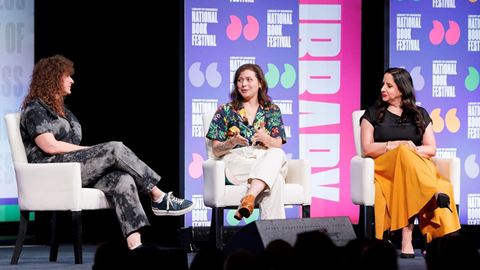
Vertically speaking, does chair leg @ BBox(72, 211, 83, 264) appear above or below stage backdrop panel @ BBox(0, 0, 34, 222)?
below

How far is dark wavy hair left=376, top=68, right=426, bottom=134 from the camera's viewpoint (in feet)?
20.0

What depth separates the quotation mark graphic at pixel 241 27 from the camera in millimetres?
7078

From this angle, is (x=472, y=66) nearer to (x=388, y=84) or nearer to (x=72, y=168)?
(x=388, y=84)

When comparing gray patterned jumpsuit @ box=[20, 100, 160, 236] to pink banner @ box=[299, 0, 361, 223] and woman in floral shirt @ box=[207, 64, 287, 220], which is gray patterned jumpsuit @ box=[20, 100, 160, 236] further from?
pink banner @ box=[299, 0, 361, 223]

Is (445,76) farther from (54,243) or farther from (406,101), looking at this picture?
(54,243)

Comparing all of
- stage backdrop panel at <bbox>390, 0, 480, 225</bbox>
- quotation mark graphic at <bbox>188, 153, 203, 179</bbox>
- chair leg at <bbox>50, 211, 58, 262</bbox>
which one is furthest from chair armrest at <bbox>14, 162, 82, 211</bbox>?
stage backdrop panel at <bbox>390, 0, 480, 225</bbox>

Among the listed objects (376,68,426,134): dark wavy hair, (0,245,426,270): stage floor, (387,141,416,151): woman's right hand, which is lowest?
(0,245,426,270): stage floor

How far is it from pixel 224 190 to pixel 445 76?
7.14 ft

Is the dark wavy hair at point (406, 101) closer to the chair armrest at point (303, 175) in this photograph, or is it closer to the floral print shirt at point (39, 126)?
the chair armrest at point (303, 175)

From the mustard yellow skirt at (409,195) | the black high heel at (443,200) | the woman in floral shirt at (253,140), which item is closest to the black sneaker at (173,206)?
the woman in floral shirt at (253,140)

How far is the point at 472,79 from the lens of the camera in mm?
7117

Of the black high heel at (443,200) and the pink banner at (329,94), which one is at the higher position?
the pink banner at (329,94)

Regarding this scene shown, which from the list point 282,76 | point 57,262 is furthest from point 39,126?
point 282,76

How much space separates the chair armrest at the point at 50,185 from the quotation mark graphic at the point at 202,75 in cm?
172
